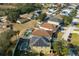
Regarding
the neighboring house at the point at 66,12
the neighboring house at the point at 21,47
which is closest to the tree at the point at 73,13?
the neighboring house at the point at 66,12

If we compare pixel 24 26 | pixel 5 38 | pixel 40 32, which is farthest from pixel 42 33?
pixel 5 38

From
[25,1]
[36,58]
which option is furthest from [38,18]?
[36,58]

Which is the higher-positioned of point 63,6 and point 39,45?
point 63,6

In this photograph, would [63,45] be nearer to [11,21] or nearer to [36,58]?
[36,58]

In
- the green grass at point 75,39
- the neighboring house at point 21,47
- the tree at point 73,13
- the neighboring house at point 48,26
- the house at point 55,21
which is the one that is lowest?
the neighboring house at point 21,47

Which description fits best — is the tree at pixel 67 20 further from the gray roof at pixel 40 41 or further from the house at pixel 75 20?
the gray roof at pixel 40 41

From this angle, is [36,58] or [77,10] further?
[77,10]

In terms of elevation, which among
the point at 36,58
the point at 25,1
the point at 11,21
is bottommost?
the point at 36,58

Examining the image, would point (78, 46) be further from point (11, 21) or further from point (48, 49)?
point (11, 21)
